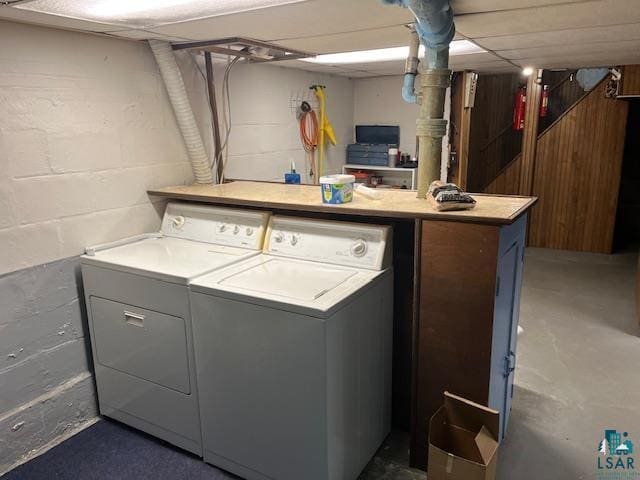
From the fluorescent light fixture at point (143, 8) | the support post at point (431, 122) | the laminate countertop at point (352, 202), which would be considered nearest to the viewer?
the fluorescent light fixture at point (143, 8)

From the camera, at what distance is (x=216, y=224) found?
8.30 feet

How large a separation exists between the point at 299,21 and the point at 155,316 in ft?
4.65

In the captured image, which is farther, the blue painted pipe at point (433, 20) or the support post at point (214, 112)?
the support post at point (214, 112)

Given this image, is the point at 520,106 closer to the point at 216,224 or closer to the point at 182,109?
the point at 182,109

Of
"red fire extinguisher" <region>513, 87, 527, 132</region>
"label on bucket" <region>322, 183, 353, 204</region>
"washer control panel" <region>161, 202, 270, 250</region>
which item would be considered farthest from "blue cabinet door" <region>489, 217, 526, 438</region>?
"red fire extinguisher" <region>513, 87, 527, 132</region>

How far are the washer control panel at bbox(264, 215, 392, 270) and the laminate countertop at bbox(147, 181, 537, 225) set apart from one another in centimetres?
10

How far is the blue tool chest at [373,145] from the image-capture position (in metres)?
4.75

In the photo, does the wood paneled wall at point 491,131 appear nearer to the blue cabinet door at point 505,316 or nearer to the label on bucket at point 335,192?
the blue cabinet door at point 505,316

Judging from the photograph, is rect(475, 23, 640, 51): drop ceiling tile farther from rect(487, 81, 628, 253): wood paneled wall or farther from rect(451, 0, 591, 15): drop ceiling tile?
rect(487, 81, 628, 253): wood paneled wall

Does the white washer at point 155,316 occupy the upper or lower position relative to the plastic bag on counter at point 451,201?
lower

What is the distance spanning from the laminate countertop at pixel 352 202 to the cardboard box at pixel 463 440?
711 mm

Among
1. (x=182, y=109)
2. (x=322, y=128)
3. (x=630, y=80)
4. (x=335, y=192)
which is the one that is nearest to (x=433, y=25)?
(x=335, y=192)

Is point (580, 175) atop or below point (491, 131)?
below

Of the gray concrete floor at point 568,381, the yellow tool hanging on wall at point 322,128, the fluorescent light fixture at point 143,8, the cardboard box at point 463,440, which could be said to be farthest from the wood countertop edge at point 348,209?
the yellow tool hanging on wall at point 322,128
